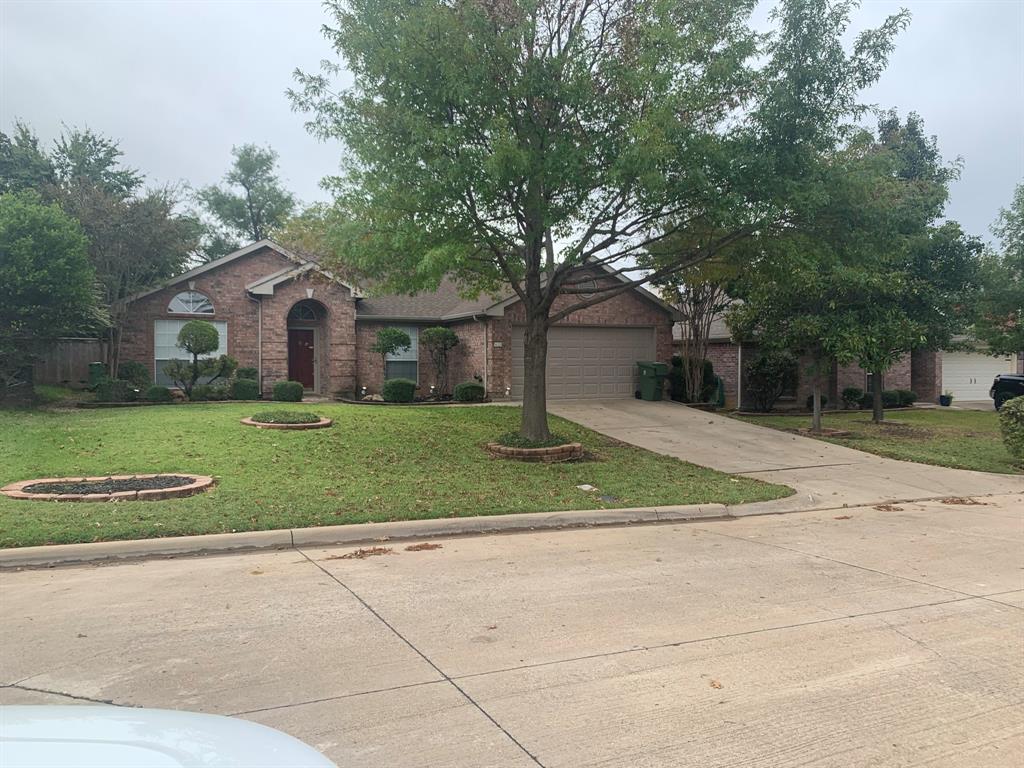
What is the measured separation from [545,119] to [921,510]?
8027mm

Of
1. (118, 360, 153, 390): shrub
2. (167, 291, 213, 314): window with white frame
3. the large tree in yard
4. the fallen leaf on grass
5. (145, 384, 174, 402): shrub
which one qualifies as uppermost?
the large tree in yard

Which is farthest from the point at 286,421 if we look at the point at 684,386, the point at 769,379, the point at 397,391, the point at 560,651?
the point at 769,379

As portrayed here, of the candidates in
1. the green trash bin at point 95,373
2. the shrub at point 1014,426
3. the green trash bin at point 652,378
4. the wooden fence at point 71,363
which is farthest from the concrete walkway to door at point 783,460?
the wooden fence at point 71,363

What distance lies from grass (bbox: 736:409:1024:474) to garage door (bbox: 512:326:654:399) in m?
3.79

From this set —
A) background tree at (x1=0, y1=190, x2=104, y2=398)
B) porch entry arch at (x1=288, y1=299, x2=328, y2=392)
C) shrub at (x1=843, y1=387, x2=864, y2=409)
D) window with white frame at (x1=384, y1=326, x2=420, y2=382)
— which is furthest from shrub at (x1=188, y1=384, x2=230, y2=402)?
shrub at (x1=843, y1=387, x2=864, y2=409)

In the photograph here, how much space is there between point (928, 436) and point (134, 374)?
20.6 metres

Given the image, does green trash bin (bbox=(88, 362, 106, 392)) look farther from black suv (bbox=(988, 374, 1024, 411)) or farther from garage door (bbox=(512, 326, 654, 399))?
black suv (bbox=(988, 374, 1024, 411))

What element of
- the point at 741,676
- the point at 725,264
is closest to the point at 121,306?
the point at 725,264

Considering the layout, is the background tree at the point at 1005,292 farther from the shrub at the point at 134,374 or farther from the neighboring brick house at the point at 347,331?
the shrub at the point at 134,374

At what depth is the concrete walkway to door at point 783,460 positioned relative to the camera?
11.5 m

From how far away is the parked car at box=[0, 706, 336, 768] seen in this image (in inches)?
70.0

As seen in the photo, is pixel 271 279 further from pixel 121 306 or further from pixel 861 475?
pixel 861 475

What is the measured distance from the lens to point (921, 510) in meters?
10.3

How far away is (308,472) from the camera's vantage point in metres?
10.5
